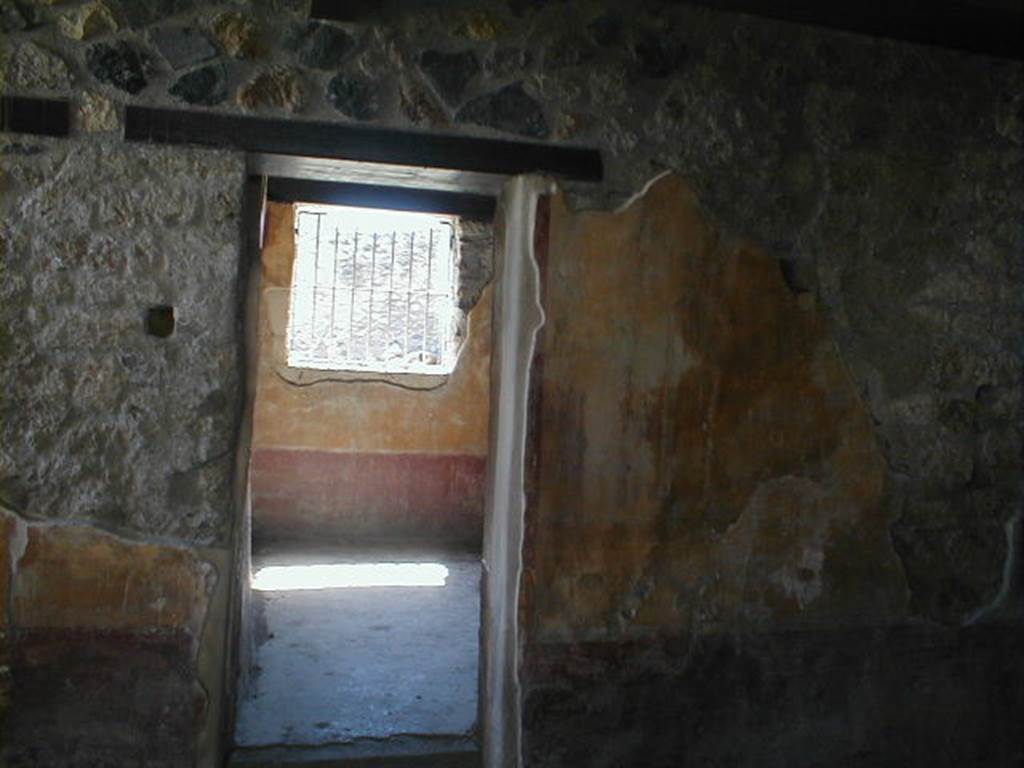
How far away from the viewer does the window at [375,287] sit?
595 cm

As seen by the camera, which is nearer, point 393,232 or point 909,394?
point 909,394

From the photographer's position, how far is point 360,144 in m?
2.04

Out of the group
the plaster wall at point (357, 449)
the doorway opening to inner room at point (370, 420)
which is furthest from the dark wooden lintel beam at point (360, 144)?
the plaster wall at point (357, 449)

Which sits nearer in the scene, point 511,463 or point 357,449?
point 511,463

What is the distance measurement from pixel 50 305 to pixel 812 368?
6.24 feet

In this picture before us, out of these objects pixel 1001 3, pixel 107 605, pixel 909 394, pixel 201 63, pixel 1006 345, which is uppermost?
pixel 1001 3

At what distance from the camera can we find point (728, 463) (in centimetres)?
222

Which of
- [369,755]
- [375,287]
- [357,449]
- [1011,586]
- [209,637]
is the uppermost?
[375,287]

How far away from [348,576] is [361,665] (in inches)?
56.0

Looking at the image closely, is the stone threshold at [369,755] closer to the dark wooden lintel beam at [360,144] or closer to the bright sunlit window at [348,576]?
the dark wooden lintel beam at [360,144]

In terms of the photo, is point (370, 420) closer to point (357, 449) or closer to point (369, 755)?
point (357, 449)

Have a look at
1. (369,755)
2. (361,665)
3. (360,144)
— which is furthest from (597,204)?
(361,665)

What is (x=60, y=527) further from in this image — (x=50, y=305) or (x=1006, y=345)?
(x=1006, y=345)

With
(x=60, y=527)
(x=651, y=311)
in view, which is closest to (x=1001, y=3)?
(x=651, y=311)
